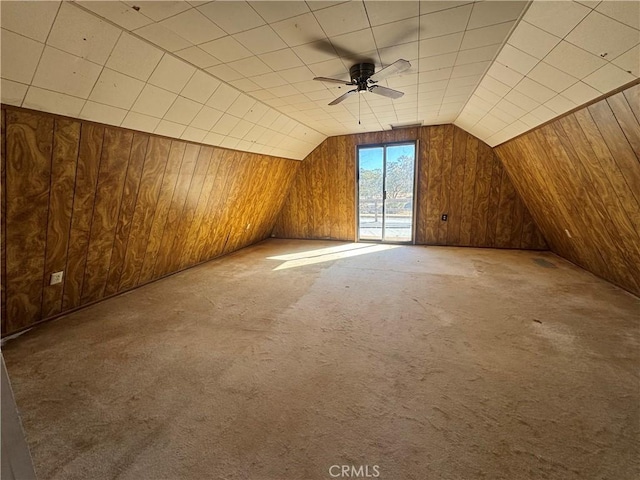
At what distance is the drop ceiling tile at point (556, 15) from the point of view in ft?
5.24

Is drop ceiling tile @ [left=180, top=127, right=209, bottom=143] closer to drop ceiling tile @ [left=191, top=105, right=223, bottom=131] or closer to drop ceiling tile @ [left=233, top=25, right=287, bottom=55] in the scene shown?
drop ceiling tile @ [left=191, top=105, right=223, bottom=131]

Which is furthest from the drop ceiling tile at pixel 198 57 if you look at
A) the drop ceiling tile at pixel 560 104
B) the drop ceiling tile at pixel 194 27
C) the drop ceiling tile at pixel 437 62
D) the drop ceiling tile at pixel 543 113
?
the drop ceiling tile at pixel 543 113

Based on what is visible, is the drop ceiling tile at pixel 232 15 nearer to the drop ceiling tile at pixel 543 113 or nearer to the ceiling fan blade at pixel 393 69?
the ceiling fan blade at pixel 393 69

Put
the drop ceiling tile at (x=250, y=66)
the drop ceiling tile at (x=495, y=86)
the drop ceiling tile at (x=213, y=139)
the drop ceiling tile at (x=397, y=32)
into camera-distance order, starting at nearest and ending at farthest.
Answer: the drop ceiling tile at (x=397, y=32), the drop ceiling tile at (x=250, y=66), the drop ceiling tile at (x=495, y=86), the drop ceiling tile at (x=213, y=139)

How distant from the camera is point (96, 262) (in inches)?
117

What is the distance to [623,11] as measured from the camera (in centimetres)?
147

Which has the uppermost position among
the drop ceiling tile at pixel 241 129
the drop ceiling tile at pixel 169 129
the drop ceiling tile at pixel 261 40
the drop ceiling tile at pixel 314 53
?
the drop ceiling tile at pixel 314 53

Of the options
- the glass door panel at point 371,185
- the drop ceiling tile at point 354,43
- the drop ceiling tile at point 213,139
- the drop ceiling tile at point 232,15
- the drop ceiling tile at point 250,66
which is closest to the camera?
the drop ceiling tile at point 232,15

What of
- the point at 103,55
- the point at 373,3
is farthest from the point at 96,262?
the point at 373,3

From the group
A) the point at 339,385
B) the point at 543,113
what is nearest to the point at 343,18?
the point at 543,113

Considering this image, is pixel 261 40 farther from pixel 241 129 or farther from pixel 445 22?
pixel 241 129

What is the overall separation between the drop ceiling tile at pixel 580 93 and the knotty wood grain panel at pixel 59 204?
4.00 metres

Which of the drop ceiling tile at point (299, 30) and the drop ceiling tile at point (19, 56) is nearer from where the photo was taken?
the drop ceiling tile at point (19, 56)

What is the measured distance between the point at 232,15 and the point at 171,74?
875mm
